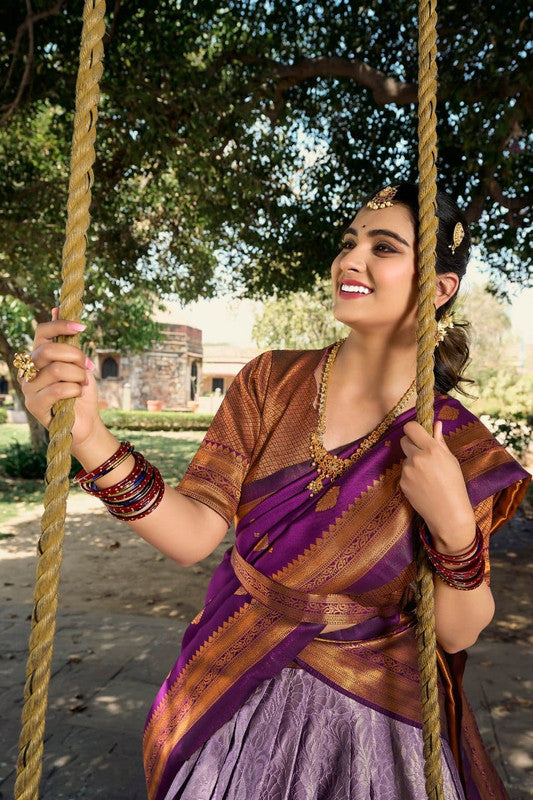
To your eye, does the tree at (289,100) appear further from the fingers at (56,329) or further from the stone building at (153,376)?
the stone building at (153,376)

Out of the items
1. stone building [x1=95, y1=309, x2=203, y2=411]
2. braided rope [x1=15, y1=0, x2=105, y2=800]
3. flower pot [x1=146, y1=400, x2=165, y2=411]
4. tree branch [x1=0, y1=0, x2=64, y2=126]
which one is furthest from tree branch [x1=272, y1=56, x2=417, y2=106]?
flower pot [x1=146, y1=400, x2=165, y2=411]

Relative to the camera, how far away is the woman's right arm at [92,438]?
3.67ft

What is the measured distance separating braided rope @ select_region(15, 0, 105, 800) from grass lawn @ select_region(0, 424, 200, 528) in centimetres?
842

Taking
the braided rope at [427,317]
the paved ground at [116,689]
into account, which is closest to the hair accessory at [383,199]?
the braided rope at [427,317]

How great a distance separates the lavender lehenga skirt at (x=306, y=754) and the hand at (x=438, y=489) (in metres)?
0.44

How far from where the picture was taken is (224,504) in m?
1.63

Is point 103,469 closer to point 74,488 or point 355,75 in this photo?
point 355,75

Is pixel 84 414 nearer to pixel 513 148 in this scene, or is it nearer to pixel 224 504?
pixel 224 504

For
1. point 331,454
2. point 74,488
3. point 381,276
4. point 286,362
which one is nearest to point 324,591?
point 331,454

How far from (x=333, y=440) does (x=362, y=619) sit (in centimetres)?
41

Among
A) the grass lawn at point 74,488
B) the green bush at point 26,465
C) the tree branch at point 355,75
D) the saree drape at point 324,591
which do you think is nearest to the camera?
the saree drape at point 324,591

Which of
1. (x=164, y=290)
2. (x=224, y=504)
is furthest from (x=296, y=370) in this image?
(x=164, y=290)

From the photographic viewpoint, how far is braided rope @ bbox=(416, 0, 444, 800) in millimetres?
1312

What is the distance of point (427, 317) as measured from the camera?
1.35 meters
